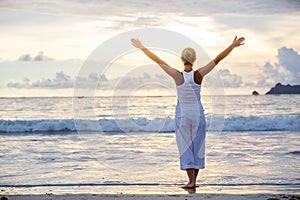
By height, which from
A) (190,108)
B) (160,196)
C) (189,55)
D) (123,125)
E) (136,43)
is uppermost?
(136,43)

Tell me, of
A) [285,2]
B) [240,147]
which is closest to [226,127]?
[240,147]

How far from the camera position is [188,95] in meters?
6.47

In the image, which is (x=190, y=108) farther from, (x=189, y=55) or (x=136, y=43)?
(x=136, y=43)

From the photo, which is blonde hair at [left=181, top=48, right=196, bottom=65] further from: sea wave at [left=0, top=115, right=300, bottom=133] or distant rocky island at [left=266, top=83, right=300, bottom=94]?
distant rocky island at [left=266, top=83, right=300, bottom=94]

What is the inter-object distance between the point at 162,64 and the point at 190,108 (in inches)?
26.3

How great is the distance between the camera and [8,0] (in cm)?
1194

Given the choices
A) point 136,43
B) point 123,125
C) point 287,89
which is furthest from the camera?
point 287,89

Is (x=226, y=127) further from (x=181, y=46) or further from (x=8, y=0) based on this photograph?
(x=181, y=46)

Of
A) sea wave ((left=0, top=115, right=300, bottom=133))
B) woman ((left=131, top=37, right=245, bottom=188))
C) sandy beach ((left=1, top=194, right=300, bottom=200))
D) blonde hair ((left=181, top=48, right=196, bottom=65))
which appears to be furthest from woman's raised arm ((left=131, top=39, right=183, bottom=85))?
sea wave ((left=0, top=115, right=300, bottom=133))

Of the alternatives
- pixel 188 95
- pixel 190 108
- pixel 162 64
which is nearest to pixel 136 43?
pixel 162 64

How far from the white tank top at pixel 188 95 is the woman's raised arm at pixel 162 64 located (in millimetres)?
74

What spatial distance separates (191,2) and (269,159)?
3.51m

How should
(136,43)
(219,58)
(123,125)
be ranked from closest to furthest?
1. (136,43)
2. (219,58)
3. (123,125)

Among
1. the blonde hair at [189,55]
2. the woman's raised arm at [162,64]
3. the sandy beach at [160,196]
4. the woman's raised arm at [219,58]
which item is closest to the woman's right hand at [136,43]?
the woman's raised arm at [162,64]
